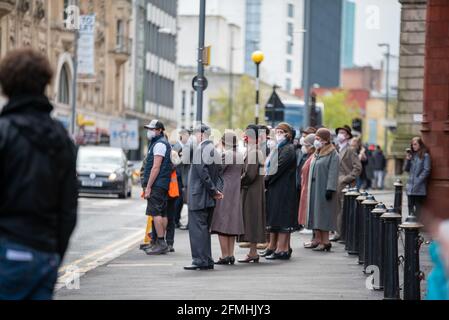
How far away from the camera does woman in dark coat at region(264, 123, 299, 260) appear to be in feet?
59.5

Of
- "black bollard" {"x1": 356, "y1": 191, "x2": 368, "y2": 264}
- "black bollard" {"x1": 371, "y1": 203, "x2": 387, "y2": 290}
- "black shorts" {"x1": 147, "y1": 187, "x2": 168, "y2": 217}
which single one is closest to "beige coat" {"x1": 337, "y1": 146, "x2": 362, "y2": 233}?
"black bollard" {"x1": 356, "y1": 191, "x2": 368, "y2": 264}

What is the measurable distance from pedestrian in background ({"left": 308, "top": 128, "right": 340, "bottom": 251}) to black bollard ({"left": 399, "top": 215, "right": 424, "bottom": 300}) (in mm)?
7521

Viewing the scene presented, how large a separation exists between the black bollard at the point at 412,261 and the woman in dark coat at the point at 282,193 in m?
6.26

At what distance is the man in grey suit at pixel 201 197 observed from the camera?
1625 cm

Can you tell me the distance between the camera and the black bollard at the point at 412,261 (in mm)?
11422

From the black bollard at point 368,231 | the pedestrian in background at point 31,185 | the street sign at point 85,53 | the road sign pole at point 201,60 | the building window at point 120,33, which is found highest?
the building window at point 120,33

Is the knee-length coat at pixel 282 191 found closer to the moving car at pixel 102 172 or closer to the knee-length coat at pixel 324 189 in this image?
the knee-length coat at pixel 324 189

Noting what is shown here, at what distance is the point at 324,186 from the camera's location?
19.7 metres

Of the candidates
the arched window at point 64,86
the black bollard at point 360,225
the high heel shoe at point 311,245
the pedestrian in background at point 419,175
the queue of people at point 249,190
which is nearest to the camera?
the queue of people at point 249,190

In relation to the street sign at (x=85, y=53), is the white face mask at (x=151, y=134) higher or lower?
lower

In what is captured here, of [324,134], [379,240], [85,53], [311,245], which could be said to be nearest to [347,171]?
[311,245]

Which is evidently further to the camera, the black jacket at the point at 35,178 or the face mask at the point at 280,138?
the face mask at the point at 280,138

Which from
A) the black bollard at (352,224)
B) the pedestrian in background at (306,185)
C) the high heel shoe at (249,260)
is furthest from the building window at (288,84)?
the high heel shoe at (249,260)

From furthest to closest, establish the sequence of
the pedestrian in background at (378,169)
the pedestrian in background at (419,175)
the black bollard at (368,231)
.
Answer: the pedestrian in background at (378,169)
the pedestrian in background at (419,175)
the black bollard at (368,231)
